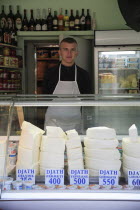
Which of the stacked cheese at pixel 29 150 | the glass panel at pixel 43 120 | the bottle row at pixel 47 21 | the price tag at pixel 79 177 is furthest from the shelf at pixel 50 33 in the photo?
the price tag at pixel 79 177

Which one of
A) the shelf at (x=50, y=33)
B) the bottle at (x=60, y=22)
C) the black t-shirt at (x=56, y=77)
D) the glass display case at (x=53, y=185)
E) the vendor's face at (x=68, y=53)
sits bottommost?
the glass display case at (x=53, y=185)

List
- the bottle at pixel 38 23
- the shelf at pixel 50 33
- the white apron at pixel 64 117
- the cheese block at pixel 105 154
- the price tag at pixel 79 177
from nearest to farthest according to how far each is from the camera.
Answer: the price tag at pixel 79 177 → the cheese block at pixel 105 154 → the white apron at pixel 64 117 → the shelf at pixel 50 33 → the bottle at pixel 38 23

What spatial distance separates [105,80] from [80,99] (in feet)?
11.2

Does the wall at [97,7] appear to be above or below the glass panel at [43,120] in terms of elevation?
above

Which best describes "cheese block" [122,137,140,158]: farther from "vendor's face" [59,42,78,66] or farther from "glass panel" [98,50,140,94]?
"glass panel" [98,50,140,94]

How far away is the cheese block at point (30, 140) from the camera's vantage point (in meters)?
1.75

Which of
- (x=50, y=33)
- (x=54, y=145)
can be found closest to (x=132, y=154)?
(x=54, y=145)

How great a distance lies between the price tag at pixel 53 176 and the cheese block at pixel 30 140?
186 millimetres

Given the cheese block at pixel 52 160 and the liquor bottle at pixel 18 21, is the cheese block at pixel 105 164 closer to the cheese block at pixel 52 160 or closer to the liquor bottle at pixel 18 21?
the cheese block at pixel 52 160

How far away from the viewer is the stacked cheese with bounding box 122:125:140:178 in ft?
5.71

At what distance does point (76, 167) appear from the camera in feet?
5.74

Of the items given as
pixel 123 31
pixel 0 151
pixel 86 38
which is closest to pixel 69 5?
pixel 86 38

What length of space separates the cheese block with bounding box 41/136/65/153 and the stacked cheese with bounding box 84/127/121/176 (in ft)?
0.56

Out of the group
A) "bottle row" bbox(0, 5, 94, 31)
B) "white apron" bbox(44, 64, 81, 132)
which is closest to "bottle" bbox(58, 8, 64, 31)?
"bottle row" bbox(0, 5, 94, 31)
